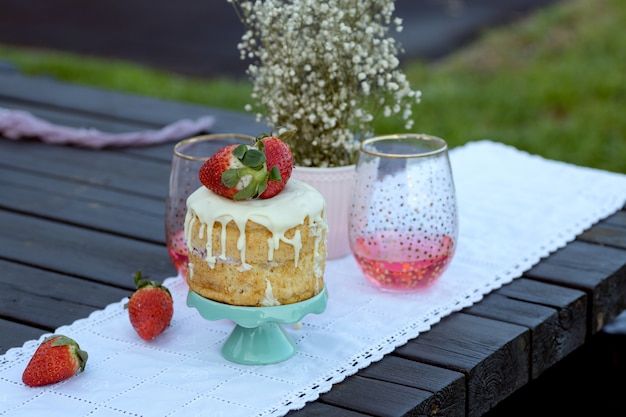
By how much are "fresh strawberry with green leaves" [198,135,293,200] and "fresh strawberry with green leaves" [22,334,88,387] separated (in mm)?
287

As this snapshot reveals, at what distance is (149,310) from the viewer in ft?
5.04

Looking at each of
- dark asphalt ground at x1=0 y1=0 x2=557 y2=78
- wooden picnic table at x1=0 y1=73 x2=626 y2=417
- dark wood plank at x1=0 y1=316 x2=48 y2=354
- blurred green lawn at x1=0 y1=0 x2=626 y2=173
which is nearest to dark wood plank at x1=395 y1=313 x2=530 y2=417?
wooden picnic table at x1=0 y1=73 x2=626 y2=417

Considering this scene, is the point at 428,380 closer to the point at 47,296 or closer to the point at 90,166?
the point at 47,296

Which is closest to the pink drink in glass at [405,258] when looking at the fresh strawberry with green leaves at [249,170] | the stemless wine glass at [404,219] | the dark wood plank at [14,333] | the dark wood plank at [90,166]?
the stemless wine glass at [404,219]

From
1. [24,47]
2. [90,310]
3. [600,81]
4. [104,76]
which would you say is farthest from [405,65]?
[90,310]

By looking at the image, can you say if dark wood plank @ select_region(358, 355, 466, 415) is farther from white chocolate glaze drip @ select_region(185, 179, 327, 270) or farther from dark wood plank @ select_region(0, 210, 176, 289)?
dark wood plank @ select_region(0, 210, 176, 289)

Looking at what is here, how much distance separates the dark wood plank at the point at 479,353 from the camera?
1.50 metres

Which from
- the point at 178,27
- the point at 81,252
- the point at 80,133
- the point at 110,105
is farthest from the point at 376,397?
the point at 178,27

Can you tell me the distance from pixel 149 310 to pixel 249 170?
29 centimetres

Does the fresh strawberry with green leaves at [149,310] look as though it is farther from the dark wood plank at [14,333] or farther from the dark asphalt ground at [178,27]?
the dark asphalt ground at [178,27]

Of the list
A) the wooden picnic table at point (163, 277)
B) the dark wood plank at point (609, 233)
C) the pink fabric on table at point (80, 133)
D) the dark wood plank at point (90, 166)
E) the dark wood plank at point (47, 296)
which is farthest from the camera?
the pink fabric on table at point (80, 133)

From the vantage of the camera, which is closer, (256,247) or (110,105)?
(256,247)

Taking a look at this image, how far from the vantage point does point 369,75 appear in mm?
1842

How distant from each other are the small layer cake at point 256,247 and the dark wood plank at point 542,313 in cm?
36
